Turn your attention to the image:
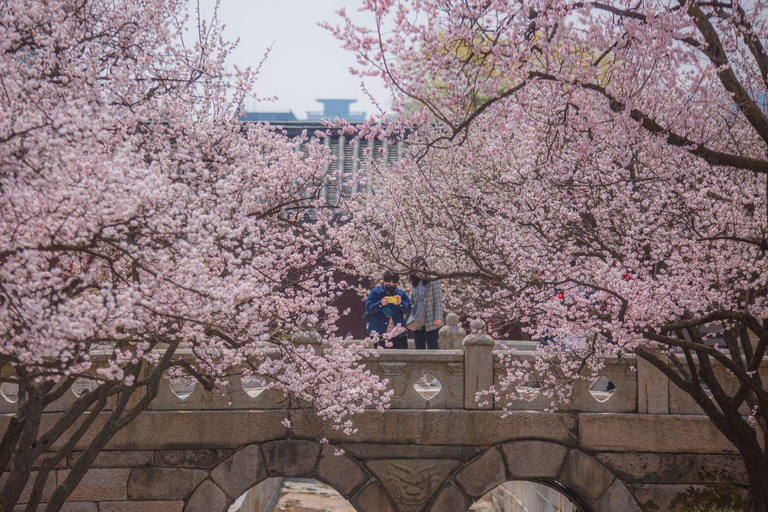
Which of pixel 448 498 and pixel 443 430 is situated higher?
pixel 443 430

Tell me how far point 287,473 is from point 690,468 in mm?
4774

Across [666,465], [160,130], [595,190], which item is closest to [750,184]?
[595,190]

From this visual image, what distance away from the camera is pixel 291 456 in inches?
396

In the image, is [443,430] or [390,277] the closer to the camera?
[443,430]

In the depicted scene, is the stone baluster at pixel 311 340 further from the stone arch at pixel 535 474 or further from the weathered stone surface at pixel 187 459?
the stone arch at pixel 535 474

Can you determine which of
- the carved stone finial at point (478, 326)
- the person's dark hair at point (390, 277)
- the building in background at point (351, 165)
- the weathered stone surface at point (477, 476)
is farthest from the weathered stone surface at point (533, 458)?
the building in background at point (351, 165)

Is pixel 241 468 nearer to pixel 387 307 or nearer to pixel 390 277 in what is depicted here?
pixel 387 307

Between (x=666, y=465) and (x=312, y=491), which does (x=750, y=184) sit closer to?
(x=666, y=465)

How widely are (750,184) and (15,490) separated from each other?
712 centimetres

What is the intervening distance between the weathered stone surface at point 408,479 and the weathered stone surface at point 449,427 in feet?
0.85

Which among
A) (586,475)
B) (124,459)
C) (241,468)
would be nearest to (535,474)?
(586,475)

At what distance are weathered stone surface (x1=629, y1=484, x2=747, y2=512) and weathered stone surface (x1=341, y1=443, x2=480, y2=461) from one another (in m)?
2.14

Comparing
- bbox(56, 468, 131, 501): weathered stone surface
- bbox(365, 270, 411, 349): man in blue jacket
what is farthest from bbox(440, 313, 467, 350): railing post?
bbox(56, 468, 131, 501): weathered stone surface

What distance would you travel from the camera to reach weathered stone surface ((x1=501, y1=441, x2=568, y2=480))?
33.3 feet
